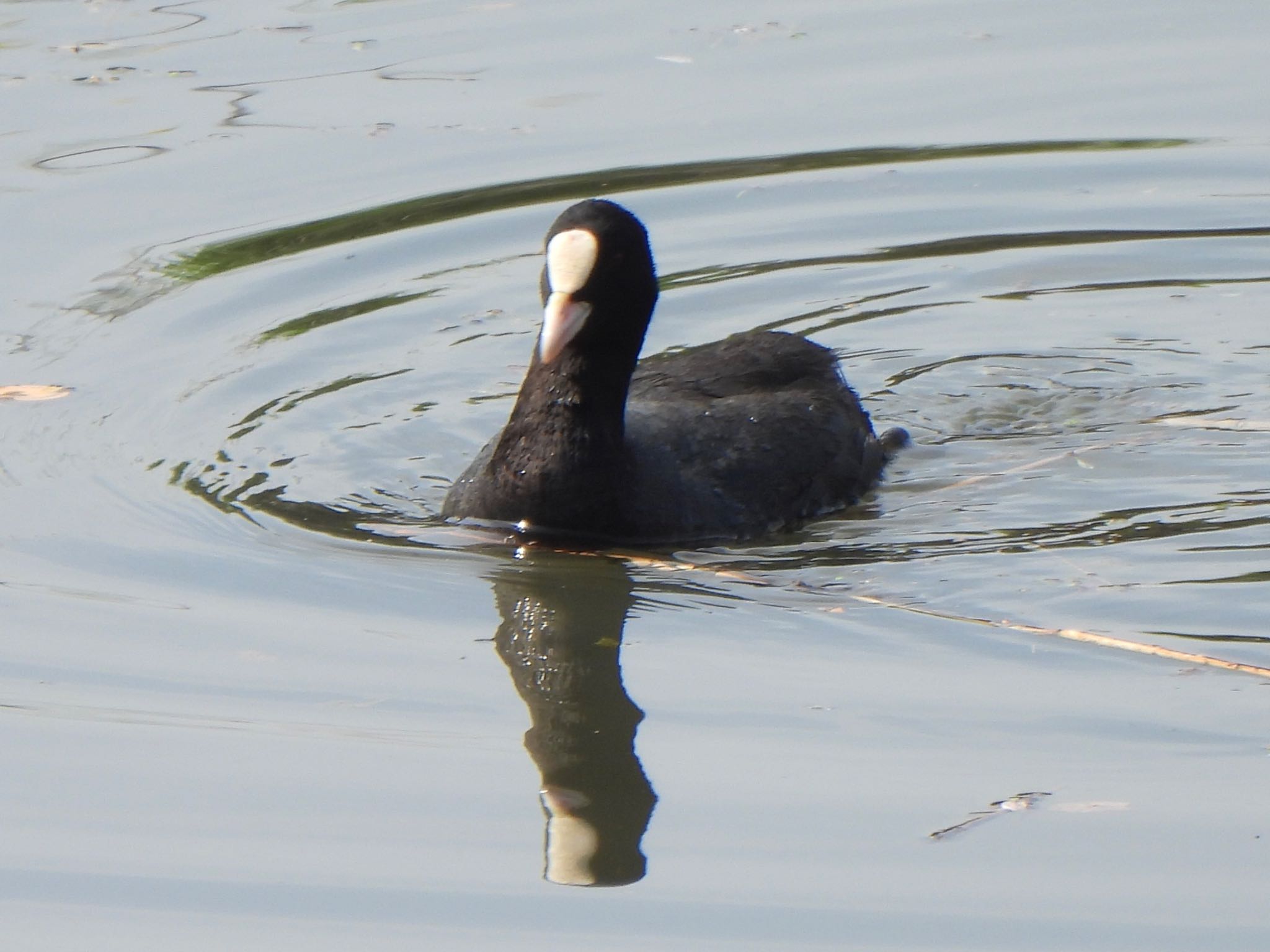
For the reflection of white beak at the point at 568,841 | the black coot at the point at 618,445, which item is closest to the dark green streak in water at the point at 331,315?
the black coot at the point at 618,445

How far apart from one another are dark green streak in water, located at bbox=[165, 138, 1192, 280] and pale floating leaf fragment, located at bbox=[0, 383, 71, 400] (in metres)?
1.26

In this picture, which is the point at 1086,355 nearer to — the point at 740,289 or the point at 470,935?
the point at 740,289

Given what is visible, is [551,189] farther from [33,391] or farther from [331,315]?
[33,391]

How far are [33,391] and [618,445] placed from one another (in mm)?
2438

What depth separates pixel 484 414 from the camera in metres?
7.23

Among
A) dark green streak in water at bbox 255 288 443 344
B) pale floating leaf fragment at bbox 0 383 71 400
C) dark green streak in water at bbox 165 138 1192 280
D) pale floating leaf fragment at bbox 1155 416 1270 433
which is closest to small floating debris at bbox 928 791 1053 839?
pale floating leaf fragment at bbox 1155 416 1270 433

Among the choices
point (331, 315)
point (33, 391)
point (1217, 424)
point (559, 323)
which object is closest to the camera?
point (559, 323)

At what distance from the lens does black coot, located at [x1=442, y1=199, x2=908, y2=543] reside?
18.7ft

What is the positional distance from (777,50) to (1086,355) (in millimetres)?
3762

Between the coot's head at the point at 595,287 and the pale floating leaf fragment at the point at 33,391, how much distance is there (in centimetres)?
215

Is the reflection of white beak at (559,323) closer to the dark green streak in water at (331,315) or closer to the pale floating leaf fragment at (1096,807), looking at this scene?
the pale floating leaf fragment at (1096,807)

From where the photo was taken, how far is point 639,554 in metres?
5.78

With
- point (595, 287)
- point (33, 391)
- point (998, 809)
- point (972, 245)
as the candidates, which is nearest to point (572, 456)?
point (595, 287)

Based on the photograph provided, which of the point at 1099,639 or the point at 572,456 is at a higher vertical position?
the point at 572,456
